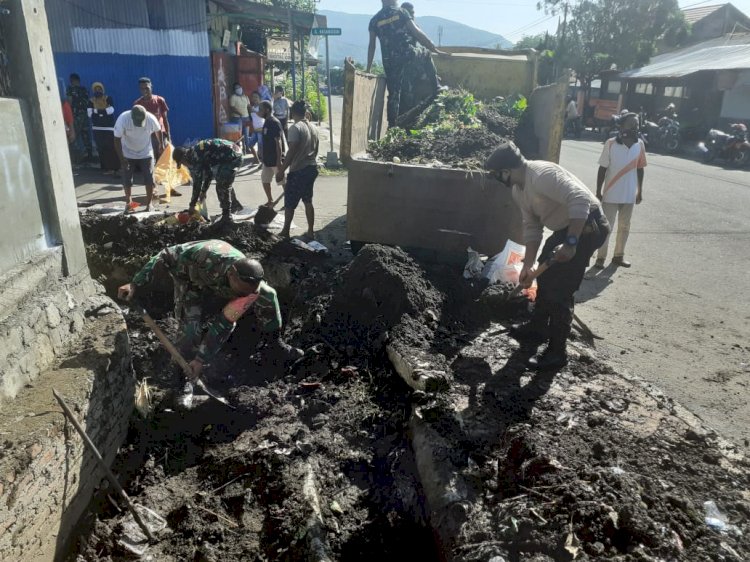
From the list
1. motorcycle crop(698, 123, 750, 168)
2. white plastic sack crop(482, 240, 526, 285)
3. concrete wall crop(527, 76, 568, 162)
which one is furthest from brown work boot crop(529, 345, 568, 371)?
motorcycle crop(698, 123, 750, 168)

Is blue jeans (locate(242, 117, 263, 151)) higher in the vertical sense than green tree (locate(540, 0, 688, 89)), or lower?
lower

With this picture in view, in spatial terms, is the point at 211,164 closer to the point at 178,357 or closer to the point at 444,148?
the point at 444,148

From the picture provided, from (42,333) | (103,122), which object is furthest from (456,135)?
(103,122)

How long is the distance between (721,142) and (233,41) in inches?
575

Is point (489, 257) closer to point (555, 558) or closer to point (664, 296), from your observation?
point (664, 296)

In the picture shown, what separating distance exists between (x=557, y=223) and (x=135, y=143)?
6.17m

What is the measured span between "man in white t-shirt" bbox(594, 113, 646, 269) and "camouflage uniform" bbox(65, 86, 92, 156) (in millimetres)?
9611

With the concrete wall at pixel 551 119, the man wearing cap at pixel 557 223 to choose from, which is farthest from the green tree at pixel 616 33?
the man wearing cap at pixel 557 223

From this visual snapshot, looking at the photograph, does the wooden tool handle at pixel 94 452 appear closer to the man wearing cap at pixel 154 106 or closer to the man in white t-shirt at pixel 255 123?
the man wearing cap at pixel 154 106

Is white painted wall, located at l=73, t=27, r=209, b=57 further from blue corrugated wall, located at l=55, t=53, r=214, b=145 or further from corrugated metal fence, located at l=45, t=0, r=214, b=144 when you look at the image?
blue corrugated wall, located at l=55, t=53, r=214, b=145

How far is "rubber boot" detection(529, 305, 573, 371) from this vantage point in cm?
400

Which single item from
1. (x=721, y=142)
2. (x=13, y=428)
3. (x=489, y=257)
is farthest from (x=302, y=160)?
(x=721, y=142)

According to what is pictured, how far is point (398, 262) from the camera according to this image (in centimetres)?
512

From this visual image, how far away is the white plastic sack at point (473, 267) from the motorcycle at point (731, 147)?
45.7ft
